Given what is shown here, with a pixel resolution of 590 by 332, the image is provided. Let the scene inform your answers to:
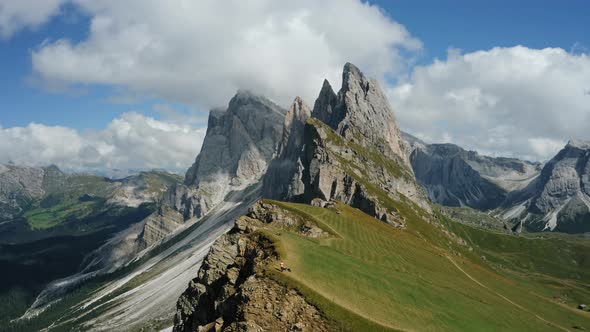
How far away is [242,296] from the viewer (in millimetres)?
44938

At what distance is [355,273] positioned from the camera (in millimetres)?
59656

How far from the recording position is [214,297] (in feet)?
182

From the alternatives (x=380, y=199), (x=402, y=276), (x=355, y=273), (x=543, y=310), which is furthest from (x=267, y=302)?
(x=380, y=199)

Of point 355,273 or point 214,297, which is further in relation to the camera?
point 355,273

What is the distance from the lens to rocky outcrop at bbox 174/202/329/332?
4231 cm

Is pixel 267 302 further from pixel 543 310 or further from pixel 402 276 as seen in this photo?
pixel 543 310

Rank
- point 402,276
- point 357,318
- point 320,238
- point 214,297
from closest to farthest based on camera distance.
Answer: point 357,318 → point 214,297 → point 402,276 → point 320,238

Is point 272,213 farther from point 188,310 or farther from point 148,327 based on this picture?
point 148,327

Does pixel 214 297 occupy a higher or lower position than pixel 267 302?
lower

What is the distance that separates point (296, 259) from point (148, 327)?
526ft

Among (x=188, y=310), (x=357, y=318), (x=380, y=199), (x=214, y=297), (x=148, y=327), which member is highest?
(x=380, y=199)

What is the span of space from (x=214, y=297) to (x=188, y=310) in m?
7.93

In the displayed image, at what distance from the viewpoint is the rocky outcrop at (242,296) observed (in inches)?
1666

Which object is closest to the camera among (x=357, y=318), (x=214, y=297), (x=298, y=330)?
(x=298, y=330)
